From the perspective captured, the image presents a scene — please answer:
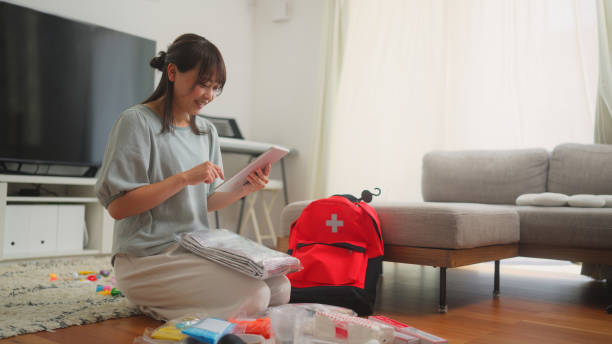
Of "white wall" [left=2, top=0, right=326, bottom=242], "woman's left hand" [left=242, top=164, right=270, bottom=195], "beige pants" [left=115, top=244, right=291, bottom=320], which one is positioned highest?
"white wall" [left=2, top=0, right=326, bottom=242]

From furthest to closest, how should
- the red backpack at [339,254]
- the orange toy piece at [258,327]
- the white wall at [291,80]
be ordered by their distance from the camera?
the white wall at [291,80] → the red backpack at [339,254] → the orange toy piece at [258,327]

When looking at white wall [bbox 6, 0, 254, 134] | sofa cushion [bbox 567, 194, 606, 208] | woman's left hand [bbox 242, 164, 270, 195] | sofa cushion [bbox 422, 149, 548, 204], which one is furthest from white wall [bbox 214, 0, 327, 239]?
woman's left hand [bbox 242, 164, 270, 195]

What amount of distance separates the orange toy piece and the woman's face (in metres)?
0.66

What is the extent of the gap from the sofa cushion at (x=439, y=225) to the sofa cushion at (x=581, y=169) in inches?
31.9

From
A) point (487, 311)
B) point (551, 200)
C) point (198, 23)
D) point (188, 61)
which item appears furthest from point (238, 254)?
point (198, 23)

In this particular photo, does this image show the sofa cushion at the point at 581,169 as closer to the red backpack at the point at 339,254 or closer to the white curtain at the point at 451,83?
the white curtain at the point at 451,83

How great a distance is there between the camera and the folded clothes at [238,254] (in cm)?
146

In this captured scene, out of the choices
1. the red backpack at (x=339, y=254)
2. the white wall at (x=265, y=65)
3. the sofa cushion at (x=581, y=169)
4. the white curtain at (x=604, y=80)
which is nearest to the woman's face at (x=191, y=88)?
the red backpack at (x=339, y=254)

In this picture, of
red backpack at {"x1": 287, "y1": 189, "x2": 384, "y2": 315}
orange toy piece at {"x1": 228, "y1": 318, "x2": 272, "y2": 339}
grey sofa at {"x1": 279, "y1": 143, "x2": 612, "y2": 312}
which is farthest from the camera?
grey sofa at {"x1": 279, "y1": 143, "x2": 612, "y2": 312}

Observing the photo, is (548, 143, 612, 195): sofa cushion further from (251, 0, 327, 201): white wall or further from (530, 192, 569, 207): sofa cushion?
(251, 0, 327, 201): white wall

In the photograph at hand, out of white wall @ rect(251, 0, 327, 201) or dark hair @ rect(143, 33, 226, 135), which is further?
white wall @ rect(251, 0, 327, 201)

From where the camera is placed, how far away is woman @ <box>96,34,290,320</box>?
1.44m

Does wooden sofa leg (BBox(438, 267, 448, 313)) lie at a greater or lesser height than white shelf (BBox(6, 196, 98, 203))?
lesser

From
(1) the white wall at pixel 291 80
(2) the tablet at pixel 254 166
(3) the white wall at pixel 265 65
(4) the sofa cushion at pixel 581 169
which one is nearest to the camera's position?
(2) the tablet at pixel 254 166
